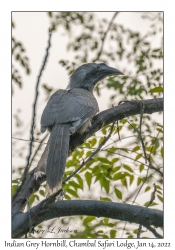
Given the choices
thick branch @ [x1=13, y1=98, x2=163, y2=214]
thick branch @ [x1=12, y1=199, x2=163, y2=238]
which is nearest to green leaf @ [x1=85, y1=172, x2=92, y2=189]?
thick branch @ [x1=13, y1=98, x2=163, y2=214]

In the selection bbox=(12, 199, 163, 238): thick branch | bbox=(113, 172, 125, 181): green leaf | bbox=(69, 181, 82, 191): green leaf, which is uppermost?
bbox=(113, 172, 125, 181): green leaf

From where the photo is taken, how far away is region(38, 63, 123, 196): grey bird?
520 centimetres

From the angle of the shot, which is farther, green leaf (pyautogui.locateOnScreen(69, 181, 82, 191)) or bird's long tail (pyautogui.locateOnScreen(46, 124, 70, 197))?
green leaf (pyautogui.locateOnScreen(69, 181, 82, 191))

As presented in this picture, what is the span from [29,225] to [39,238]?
65 cm

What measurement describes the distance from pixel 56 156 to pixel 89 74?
89.9 inches

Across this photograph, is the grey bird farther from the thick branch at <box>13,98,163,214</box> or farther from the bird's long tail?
the thick branch at <box>13,98,163,214</box>

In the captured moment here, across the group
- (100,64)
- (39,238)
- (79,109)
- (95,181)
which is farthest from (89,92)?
(39,238)

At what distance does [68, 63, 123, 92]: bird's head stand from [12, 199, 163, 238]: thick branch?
10.2 feet

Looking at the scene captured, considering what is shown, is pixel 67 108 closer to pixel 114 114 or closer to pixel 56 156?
pixel 114 114

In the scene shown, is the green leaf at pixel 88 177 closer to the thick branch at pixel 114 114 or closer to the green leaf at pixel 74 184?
the green leaf at pixel 74 184

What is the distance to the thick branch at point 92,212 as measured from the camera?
4301 millimetres

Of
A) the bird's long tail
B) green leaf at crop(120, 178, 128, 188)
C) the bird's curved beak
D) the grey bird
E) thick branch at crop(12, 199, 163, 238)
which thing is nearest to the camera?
thick branch at crop(12, 199, 163, 238)

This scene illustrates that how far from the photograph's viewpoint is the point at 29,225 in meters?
4.49

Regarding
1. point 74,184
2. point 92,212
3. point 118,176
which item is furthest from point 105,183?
point 92,212
